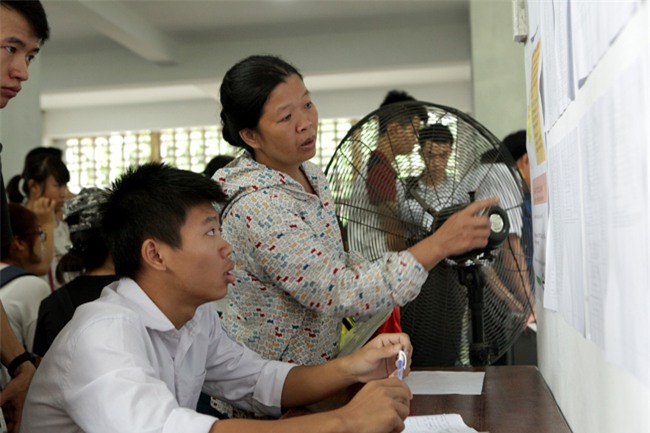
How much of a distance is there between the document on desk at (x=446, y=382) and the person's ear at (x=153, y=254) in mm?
556

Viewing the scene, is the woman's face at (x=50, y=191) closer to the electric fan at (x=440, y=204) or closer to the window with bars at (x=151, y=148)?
the electric fan at (x=440, y=204)

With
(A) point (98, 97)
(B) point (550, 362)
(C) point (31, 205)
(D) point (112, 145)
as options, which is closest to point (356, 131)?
(B) point (550, 362)

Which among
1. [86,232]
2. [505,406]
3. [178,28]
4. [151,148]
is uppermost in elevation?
[178,28]

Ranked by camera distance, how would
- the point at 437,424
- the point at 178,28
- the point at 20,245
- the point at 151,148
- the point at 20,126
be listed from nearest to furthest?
the point at 437,424
the point at 20,245
the point at 20,126
the point at 178,28
the point at 151,148

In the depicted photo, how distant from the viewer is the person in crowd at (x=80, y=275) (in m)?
2.16

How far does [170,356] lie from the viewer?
1.37 metres

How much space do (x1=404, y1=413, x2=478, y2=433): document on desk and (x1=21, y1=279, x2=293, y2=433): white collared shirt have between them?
0.33 m

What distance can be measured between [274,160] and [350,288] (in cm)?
36

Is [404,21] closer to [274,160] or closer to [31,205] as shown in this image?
[31,205]

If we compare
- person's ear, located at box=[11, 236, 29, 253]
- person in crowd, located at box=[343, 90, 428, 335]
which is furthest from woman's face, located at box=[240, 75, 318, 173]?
person's ear, located at box=[11, 236, 29, 253]

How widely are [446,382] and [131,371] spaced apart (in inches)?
28.4

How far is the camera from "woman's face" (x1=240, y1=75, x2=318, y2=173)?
1615 mm

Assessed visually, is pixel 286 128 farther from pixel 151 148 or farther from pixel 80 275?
pixel 151 148

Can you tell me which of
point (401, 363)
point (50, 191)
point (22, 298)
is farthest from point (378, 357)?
point (50, 191)
